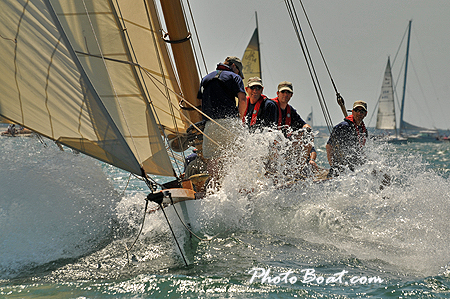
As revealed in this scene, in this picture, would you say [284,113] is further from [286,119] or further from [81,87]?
[81,87]

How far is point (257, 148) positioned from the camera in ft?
13.5

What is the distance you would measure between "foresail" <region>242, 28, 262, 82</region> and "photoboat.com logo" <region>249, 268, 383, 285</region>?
1050 centimetres

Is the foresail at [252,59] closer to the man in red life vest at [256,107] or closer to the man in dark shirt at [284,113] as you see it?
the man in dark shirt at [284,113]

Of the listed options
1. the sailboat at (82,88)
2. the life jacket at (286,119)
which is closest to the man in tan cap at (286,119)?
the life jacket at (286,119)

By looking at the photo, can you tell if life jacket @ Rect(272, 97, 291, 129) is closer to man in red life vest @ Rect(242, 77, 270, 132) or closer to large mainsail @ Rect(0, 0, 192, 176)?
man in red life vest @ Rect(242, 77, 270, 132)

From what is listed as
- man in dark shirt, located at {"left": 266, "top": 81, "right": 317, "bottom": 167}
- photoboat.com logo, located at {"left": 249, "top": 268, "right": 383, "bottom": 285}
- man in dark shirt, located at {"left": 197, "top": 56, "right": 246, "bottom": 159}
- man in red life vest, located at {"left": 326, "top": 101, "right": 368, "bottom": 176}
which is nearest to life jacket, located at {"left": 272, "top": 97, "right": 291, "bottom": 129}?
man in dark shirt, located at {"left": 266, "top": 81, "right": 317, "bottom": 167}

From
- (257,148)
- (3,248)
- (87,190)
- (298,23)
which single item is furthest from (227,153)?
(298,23)

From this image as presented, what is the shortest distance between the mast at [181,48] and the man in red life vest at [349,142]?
5.21 ft

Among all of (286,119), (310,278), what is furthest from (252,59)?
(310,278)

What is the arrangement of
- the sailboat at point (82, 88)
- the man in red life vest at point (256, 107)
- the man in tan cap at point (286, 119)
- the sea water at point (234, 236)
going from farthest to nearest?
the man in tan cap at point (286, 119) < the man in red life vest at point (256, 107) < the sailboat at point (82, 88) < the sea water at point (234, 236)

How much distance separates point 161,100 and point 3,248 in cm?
264

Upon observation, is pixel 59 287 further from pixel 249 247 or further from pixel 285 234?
pixel 285 234

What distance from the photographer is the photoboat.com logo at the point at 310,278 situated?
9.37 feet

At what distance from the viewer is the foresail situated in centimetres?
1330
